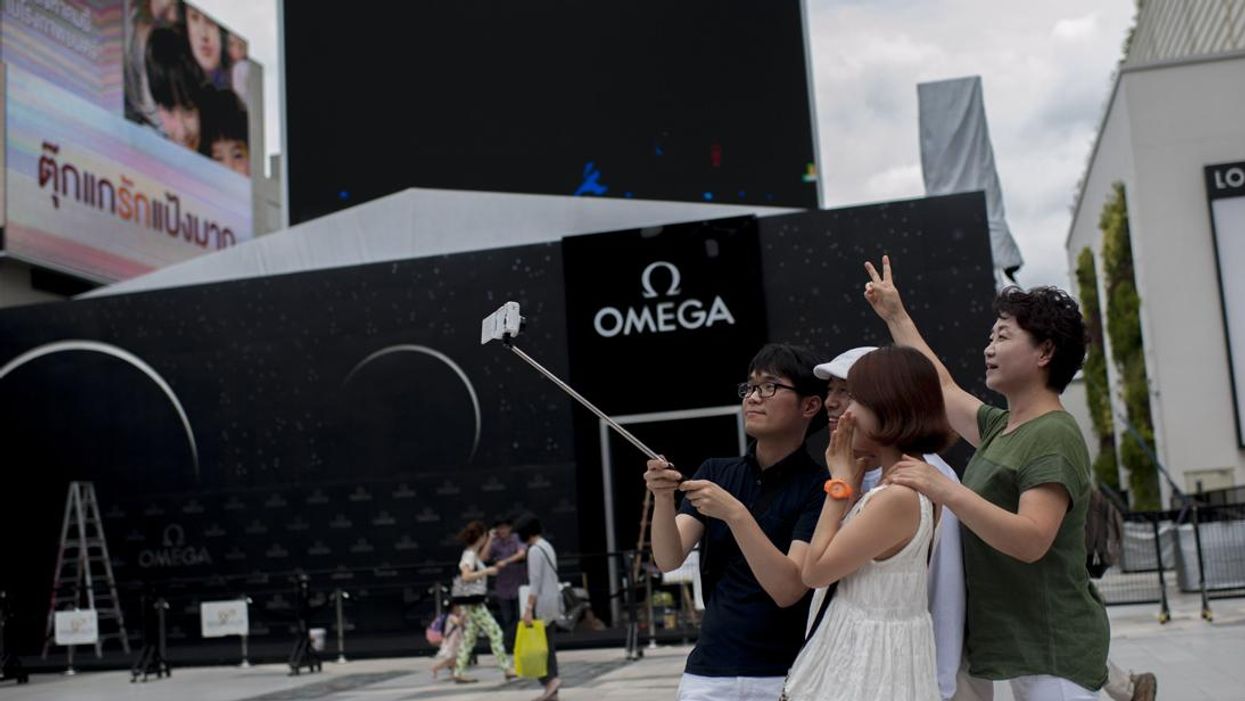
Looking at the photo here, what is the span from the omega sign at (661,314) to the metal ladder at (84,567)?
6941 mm

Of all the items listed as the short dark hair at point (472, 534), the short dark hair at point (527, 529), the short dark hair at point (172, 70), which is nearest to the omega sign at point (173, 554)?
the short dark hair at point (472, 534)

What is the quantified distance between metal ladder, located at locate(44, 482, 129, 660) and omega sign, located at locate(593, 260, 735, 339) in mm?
6941

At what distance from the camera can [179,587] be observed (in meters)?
17.5

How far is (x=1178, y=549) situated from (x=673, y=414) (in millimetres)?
6290

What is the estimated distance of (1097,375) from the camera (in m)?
39.5

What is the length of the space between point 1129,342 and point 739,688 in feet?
96.1

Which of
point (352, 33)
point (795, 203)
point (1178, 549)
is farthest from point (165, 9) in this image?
point (1178, 549)

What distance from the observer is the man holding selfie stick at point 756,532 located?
2912 mm

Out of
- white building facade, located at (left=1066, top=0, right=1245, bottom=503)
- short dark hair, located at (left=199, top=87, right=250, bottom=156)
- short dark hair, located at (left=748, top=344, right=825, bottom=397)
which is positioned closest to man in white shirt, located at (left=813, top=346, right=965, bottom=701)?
short dark hair, located at (left=748, top=344, right=825, bottom=397)

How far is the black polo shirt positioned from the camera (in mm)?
3064

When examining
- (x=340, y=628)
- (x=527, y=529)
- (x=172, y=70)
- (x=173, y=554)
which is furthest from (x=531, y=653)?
(x=172, y=70)

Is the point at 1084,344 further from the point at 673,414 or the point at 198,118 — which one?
the point at 198,118

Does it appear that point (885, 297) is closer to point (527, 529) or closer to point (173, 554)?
point (527, 529)

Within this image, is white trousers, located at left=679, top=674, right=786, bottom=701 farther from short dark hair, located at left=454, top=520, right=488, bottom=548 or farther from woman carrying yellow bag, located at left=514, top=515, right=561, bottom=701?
short dark hair, located at left=454, top=520, right=488, bottom=548
